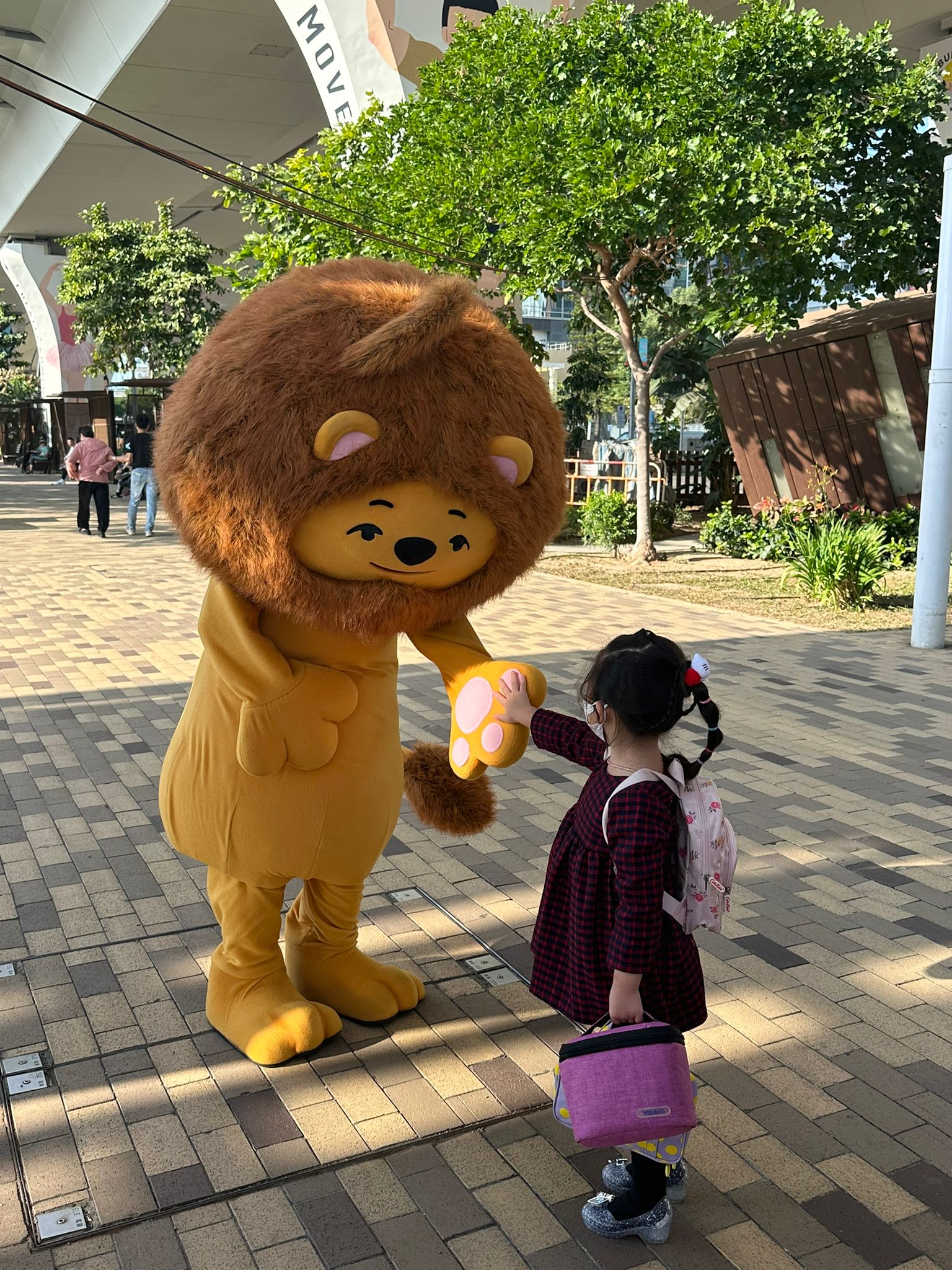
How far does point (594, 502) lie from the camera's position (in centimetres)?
1555

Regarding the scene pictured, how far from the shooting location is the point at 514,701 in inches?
110

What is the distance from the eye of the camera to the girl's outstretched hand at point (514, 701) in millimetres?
2762

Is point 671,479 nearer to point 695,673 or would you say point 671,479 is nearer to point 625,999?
point 695,673

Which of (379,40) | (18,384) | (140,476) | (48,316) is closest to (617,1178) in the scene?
(379,40)

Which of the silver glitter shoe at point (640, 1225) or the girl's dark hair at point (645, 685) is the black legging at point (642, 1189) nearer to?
the silver glitter shoe at point (640, 1225)

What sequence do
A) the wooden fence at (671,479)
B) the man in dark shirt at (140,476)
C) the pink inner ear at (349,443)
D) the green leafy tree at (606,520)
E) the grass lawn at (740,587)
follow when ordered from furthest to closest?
1. the wooden fence at (671,479)
2. the man in dark shirt at (140,476)
3. the green leafy tree at (606,520)
4. the grass lawn at (740,587)
5. the pink inner ear at (349,443)

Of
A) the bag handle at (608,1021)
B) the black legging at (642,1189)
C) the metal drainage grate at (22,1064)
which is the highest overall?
the bag handle at (608,1021)

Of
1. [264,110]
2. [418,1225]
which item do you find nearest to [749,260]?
[418,1225]

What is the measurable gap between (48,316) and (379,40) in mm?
27647

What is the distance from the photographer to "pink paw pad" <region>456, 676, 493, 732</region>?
110 inches

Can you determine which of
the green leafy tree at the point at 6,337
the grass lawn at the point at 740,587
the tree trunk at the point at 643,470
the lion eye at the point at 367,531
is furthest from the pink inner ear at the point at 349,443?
the green leafy tree at the point at 6,337

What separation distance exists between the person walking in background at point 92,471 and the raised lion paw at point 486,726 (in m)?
14.5

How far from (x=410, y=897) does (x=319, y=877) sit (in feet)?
4.13

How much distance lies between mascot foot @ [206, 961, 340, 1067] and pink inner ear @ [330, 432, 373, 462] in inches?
58.5
